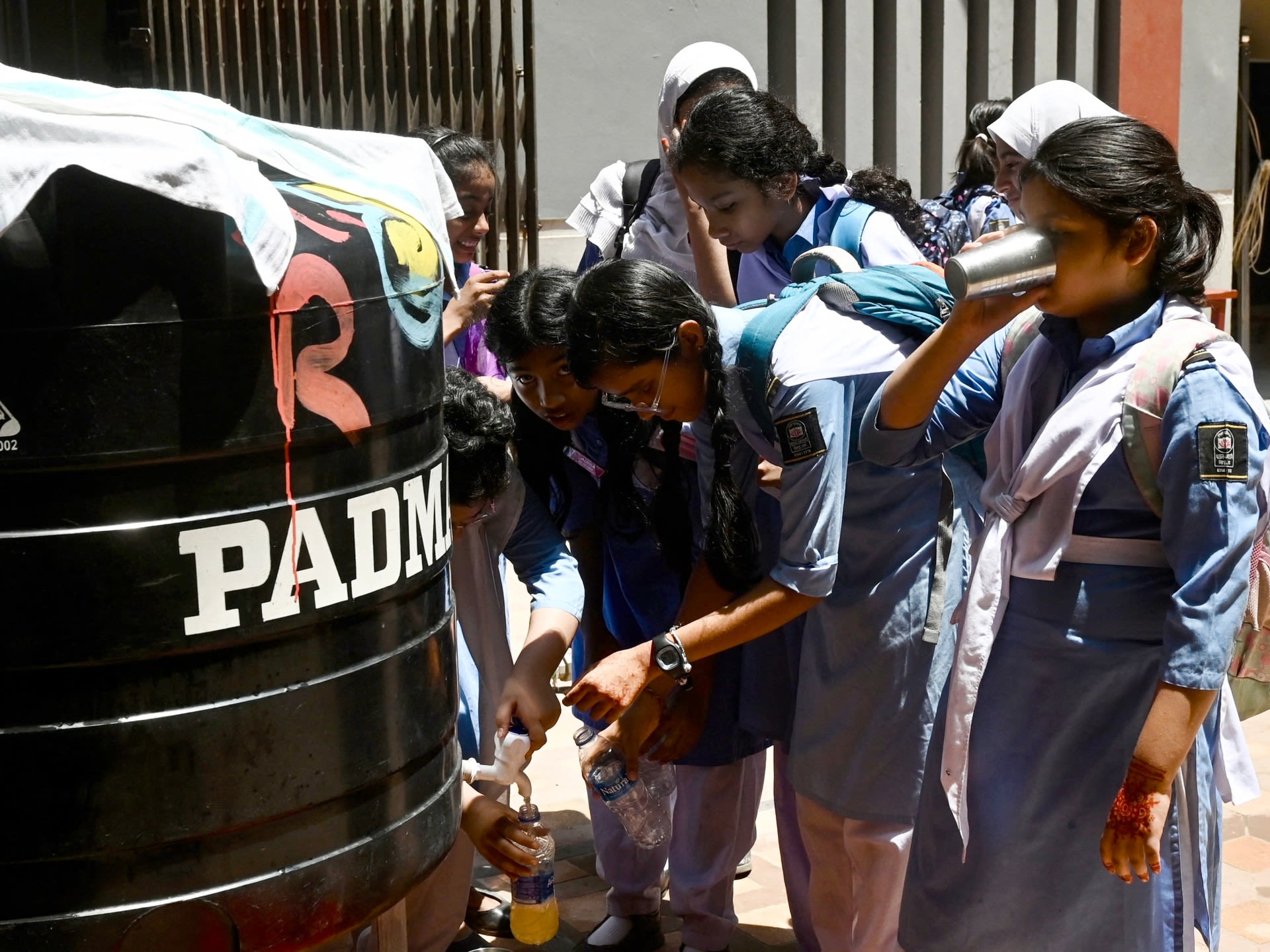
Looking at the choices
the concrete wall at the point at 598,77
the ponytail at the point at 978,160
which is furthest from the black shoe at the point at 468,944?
the concrete wall at the point at 598,77

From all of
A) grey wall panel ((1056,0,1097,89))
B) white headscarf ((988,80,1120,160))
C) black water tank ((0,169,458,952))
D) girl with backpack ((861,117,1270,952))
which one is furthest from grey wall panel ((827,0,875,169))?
black water tank ((0,169,458,952))

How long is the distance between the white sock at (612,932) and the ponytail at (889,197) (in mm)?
1605

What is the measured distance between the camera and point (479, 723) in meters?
2.86

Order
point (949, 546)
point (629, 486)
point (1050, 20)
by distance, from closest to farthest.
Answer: point (949, 546) → point (629, 486) → point (1050, 20)

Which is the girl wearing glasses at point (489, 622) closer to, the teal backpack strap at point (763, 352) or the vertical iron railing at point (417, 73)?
the teal backpack strap at point (763, 352)

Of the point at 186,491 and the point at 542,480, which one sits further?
the point at 542,480

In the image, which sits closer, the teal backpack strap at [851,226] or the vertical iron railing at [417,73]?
the teal backpack strap at [851,226]

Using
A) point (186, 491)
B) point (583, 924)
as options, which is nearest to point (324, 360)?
point (186, 491)

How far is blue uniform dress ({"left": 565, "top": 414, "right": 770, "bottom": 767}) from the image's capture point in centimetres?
292

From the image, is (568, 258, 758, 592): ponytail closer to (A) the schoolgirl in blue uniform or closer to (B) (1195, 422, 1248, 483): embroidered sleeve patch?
(A) the schoolgirl in blue uniform

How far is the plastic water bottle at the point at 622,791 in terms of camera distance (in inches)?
105

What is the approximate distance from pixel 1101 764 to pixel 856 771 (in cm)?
60

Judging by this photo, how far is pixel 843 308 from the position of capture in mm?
Result: 2469

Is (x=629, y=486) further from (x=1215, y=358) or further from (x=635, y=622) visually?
(x=1215, y=358)
